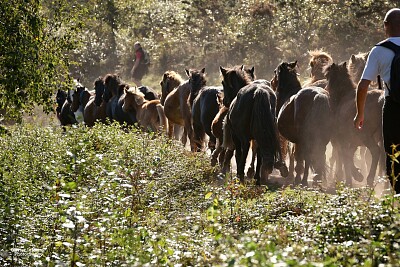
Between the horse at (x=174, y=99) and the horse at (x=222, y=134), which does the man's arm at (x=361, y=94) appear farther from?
the horse at (x=174, y=99)

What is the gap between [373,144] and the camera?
14.0 m

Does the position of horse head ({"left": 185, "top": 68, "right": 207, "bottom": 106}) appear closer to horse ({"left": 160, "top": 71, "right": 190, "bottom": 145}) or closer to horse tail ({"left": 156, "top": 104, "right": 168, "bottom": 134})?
horse ({"left": 160, "top": 71, "right": 190, "bottom": 145})

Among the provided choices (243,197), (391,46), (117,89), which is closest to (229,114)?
(243,197)

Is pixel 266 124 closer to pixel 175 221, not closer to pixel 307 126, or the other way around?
pixel 307 126

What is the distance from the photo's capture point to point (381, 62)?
868 centimetres

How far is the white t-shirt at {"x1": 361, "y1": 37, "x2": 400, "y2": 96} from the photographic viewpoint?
864cm

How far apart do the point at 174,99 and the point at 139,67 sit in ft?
72.5

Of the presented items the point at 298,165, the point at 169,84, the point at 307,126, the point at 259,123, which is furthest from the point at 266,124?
the point at 169,84

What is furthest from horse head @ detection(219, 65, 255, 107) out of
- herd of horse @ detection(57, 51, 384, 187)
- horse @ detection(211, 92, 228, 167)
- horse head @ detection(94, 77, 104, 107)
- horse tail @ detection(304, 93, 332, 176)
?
horse head @ detection(94, 77, 104, 107)

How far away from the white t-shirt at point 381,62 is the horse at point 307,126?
5.59 m

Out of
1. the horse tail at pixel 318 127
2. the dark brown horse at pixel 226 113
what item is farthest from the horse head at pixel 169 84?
the horse tail at pixel 318 127

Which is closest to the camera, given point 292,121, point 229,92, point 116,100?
point 292,121

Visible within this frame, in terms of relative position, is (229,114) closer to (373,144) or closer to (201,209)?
(373,144)

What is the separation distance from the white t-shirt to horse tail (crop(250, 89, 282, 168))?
4.94 m
